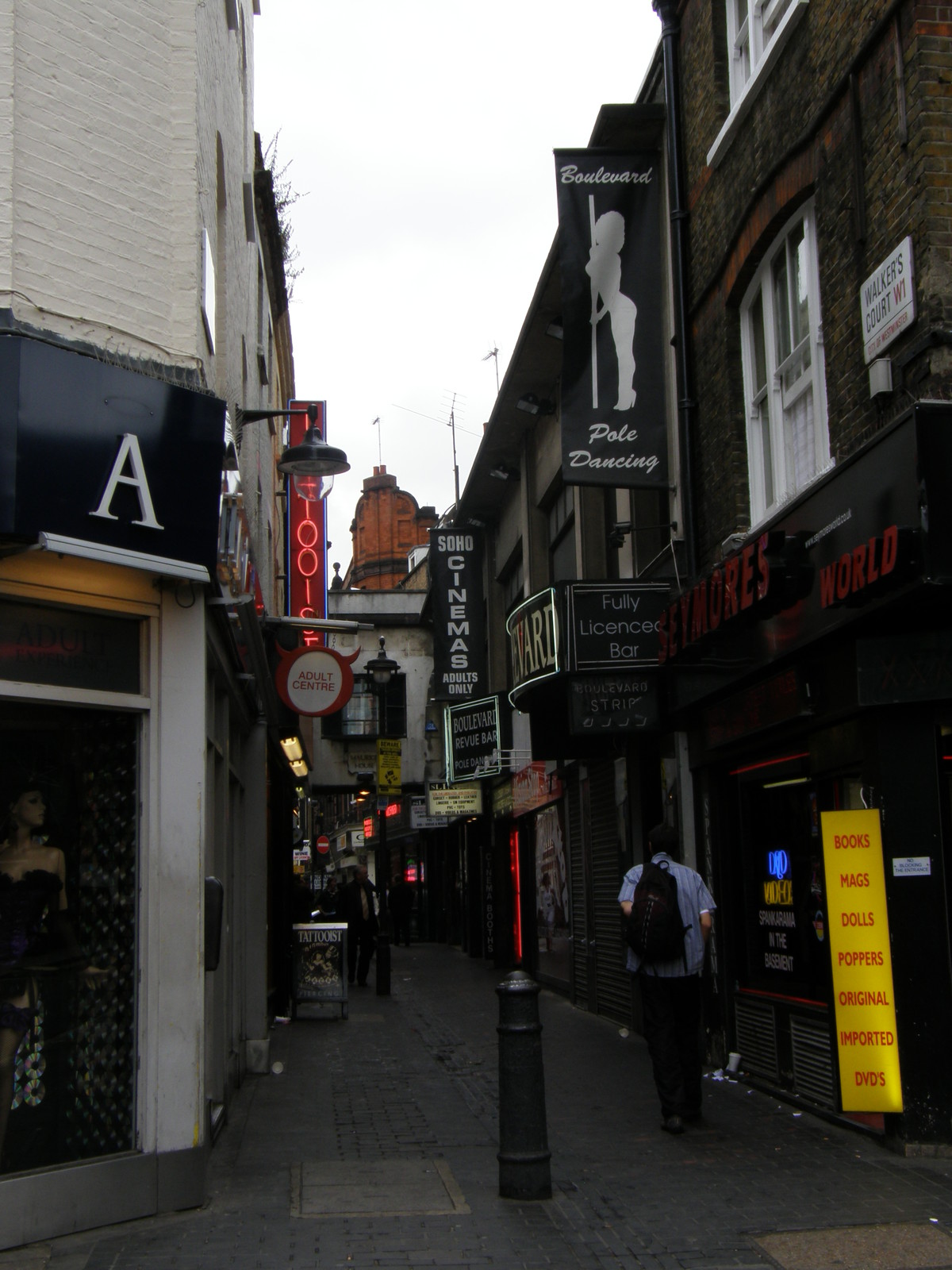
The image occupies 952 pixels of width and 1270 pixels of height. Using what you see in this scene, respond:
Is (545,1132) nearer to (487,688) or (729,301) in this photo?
(729,301)

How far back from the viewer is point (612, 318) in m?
12.5

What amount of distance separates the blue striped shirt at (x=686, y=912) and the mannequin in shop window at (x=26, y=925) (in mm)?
3675

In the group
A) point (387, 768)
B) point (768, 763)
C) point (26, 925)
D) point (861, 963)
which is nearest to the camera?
point (26, 925)

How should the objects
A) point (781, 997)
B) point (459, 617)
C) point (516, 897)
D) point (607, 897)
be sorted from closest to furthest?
point (781, 997) → point (607, 897) → point (516, 897) → point (459, 617)

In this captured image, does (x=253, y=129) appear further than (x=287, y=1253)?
Yes

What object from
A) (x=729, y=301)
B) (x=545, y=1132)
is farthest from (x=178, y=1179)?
(x=729, y=301)

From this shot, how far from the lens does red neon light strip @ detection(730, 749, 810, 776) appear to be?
31.9 ft

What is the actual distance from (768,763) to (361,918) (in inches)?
495

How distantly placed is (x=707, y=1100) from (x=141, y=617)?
5.63 m

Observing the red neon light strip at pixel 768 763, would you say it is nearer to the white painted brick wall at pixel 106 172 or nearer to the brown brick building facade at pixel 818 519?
the brown brick building facade at pixel 818 519

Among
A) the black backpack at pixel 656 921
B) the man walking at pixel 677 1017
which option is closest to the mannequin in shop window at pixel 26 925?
the black backpack at pixel 656 921

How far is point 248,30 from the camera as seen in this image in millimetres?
16453

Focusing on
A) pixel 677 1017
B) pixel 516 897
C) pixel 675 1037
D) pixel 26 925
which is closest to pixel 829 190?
pixel 677 1017

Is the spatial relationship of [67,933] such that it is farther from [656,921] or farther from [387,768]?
[387,768]
